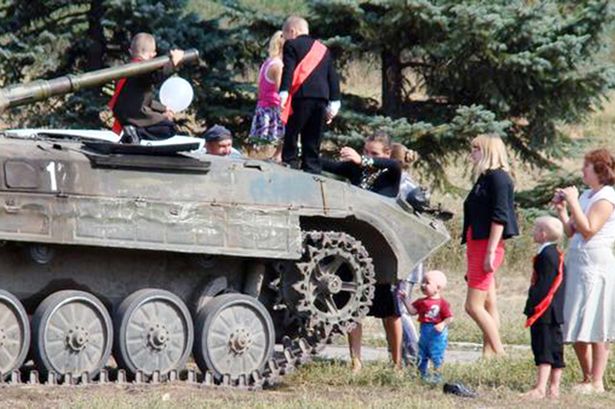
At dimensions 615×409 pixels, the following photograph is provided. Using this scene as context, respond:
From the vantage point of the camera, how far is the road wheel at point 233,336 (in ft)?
41.9

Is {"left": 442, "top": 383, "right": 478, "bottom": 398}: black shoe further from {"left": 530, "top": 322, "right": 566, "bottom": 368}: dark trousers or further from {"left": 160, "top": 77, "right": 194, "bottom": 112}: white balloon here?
{"left": 160, "top": 77, "right": 194, "bottom": 112}: white balloon

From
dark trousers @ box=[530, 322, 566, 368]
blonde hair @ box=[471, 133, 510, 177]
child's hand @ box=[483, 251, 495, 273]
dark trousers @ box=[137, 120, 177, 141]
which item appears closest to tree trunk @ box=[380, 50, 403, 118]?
dark trousers @ box=[137, 120, 177, 141]

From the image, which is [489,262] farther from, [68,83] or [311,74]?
[68,83]

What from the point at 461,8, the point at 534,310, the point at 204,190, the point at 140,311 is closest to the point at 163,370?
the point at 140,311

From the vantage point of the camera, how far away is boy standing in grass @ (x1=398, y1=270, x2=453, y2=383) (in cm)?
1320

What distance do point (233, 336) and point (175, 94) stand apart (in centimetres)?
223

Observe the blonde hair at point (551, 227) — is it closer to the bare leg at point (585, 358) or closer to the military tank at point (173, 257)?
the bare leg at point (585, 358)

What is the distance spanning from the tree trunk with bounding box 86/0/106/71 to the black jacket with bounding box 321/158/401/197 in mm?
8395

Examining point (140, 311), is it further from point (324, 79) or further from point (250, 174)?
point (324, 79)

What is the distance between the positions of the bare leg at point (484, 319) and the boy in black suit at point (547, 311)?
133cm

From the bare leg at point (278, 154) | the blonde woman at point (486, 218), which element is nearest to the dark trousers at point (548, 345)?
the blonde woman at point (486, 218)

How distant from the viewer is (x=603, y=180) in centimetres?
1273

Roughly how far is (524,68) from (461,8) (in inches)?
44.6

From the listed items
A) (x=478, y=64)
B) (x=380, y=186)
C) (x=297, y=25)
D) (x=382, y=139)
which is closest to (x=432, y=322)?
(x=380, y=186)
